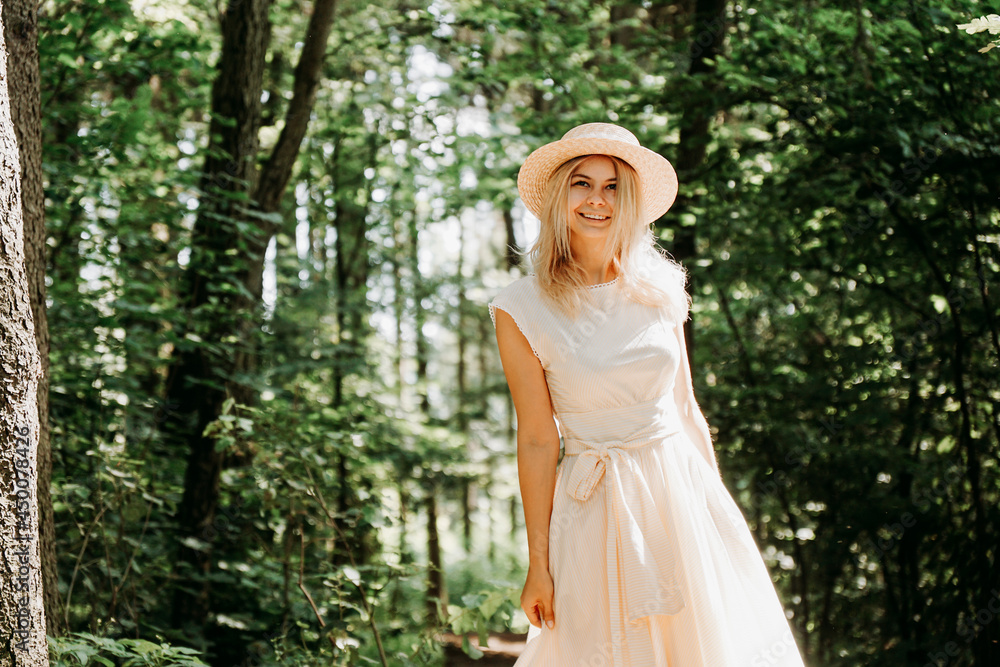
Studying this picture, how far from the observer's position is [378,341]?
9.54m

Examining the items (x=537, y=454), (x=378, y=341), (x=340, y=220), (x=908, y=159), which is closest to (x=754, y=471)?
(x=908, y=159)

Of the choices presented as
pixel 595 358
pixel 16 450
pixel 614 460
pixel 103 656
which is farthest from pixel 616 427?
pixel 103 656

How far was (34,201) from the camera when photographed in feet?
8.85

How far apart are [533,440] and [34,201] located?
6.39 feet

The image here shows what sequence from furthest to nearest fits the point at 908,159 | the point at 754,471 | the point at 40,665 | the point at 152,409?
the point at 754,471 < the point at 152,409 < the point at 908,159 < the point at 40,665

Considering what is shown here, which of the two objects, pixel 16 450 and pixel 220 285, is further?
pixel 220 285

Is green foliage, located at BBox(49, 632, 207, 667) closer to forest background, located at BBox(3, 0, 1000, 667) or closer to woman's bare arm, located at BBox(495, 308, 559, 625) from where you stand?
forest background, located at BBox(3, 0, 1000, 667)

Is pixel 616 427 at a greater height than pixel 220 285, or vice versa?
pixel 220 285

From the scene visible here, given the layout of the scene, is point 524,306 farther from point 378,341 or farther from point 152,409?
point 378,341

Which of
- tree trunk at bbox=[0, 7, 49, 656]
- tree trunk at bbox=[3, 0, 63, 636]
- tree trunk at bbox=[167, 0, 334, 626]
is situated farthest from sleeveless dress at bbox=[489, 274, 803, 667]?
tree trunk at bbox=[167, 0, 334, 626]

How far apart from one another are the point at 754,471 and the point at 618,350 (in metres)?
3.74

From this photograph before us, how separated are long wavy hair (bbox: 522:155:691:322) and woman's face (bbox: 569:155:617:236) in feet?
0.05

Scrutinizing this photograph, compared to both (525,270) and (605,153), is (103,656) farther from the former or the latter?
(525,270)

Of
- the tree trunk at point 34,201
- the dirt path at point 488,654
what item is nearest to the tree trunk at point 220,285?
the tree trunk at point 34,201
